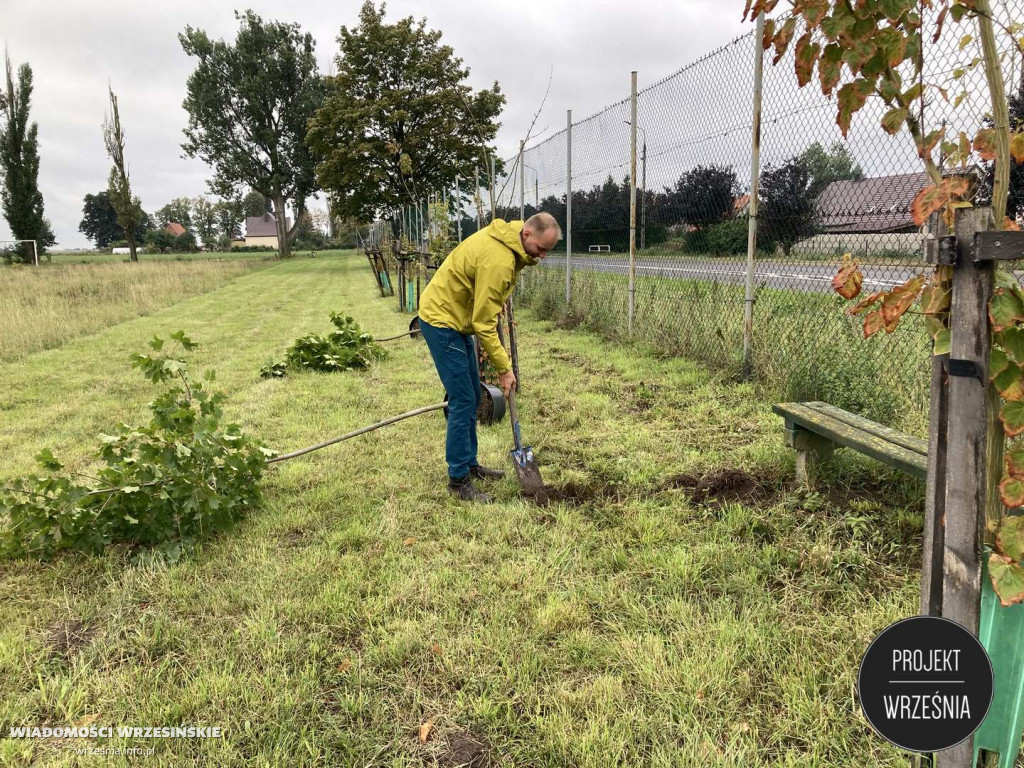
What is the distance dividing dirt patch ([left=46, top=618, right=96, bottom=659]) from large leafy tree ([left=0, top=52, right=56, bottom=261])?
40016 millimetres

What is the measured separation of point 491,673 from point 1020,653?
5.08 ft

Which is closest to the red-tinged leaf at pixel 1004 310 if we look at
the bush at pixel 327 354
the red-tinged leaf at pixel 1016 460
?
the red-tinged leaf at pixel 1016 460

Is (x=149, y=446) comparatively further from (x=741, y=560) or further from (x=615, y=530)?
(x=741, y=560)

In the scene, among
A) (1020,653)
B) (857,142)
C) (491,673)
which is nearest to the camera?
(1020,653)

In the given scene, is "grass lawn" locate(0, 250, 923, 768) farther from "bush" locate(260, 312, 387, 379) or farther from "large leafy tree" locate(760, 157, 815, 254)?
"bush" locate(260, 312, 387, 379)

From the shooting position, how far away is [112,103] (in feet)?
127

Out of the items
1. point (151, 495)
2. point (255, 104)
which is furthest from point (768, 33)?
point (255, 104)

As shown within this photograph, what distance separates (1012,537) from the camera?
49.6 inches

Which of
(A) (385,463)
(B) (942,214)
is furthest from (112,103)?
(B) (942,214)

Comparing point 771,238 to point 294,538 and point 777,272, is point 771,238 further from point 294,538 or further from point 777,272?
point 294,538

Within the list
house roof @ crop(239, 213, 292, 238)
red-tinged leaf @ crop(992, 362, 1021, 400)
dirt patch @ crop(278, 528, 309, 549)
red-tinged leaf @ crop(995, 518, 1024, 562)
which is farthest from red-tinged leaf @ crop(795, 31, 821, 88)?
house roof @ crop(239, 213, 292, 238)

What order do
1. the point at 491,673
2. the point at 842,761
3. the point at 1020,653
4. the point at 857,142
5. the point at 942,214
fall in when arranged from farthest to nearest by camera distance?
1. the point at 857,142
2. the point at 491,673
3. the point at 842,761
4. the point at 1020,653
5. the point at 942,214

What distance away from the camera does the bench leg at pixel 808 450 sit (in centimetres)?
343

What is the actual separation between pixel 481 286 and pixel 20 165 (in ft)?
143
